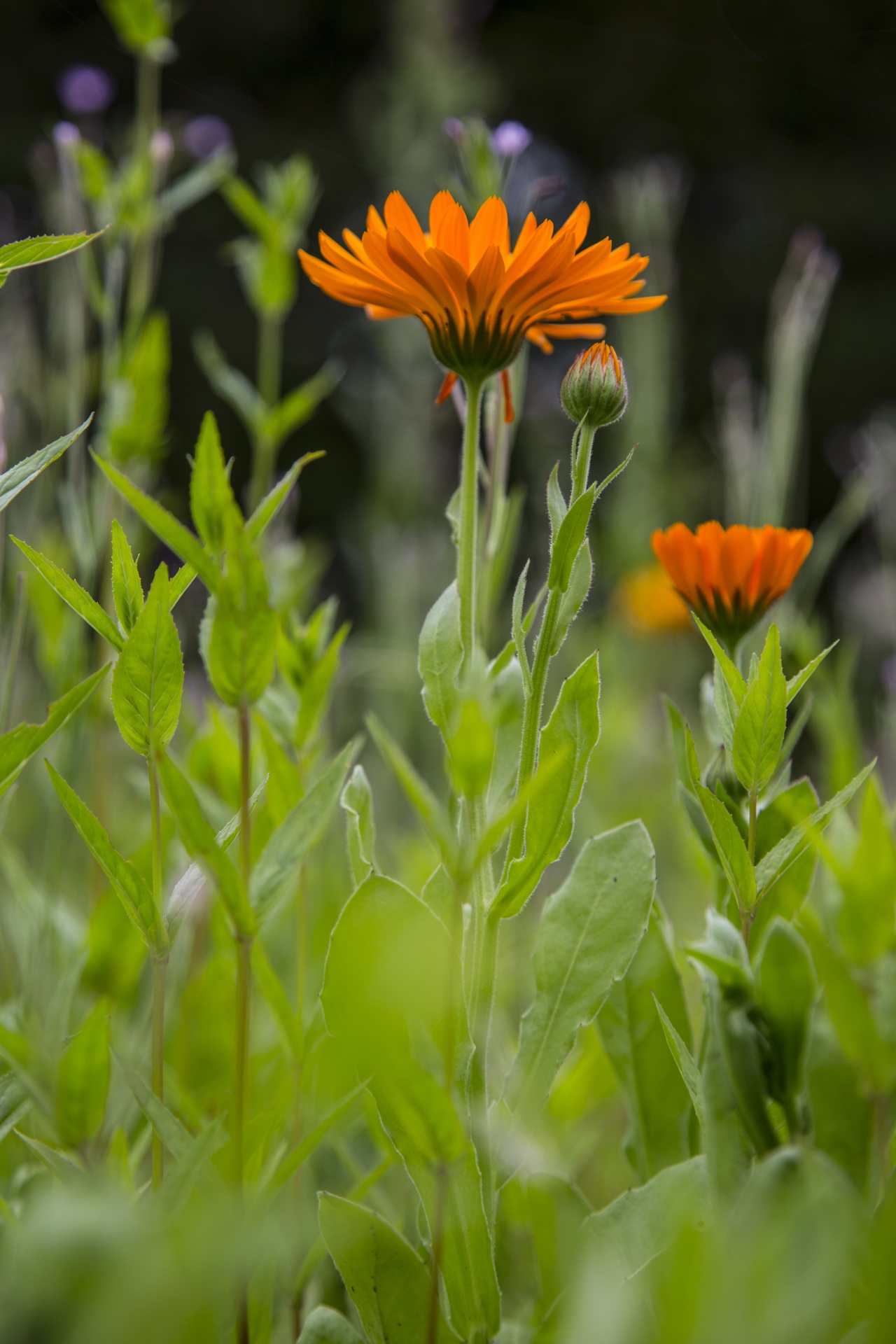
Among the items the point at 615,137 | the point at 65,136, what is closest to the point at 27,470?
the point at 65,136

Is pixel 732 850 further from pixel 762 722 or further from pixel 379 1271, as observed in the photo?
pixel 379 1271

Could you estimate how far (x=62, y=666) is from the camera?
20.1 inches

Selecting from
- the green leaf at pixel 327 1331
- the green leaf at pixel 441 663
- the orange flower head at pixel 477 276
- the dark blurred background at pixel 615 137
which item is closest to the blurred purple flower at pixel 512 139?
the orange flower head at pixel 477 276

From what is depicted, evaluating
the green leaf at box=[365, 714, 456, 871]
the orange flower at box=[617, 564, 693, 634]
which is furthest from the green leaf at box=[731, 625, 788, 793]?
the orange flower at box=[617, 564, 693, 634]

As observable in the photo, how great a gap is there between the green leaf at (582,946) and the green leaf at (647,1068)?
0.05 metres

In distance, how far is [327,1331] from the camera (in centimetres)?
30

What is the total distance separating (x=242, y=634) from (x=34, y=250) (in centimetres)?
14

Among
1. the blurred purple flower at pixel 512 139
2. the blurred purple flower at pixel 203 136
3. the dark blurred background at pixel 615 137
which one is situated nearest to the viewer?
the blurred purple flower at pixel 512 139

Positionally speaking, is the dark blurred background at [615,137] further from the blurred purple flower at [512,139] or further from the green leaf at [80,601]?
the green leaf at [80,601]

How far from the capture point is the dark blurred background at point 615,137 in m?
3.65

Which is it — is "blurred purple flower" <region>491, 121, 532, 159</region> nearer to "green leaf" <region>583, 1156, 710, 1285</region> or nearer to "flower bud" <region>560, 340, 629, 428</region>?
"flower bud" <region>560, 340, 629, 428</region>

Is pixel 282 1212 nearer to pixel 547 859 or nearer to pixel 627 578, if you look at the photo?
pixel 547 859

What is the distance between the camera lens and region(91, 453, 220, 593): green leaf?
238 mm

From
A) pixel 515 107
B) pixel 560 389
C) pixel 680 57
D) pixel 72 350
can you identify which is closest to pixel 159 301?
pixel 515 107
